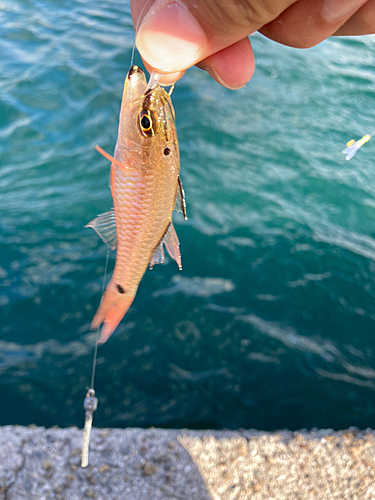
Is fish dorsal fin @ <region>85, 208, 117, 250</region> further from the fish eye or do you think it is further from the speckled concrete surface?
the speckled concrete surface

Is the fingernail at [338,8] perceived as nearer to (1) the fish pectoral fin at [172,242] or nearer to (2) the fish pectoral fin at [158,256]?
(1) the fish pectoral fin at [172,242]

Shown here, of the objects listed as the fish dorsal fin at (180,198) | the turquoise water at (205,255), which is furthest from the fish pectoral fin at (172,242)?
the turquoise water at (205,255)

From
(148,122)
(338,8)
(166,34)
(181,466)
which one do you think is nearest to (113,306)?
(148,122)

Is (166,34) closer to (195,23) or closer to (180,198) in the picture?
(195,23)

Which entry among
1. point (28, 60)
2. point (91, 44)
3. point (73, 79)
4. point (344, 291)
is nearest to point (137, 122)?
point (344, 291)

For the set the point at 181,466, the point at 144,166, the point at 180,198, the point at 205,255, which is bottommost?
the point at 205,255

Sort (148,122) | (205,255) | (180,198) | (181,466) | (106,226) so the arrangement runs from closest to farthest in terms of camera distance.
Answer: (148,122), (180,198), (106,226), (181,466), (205,255)
